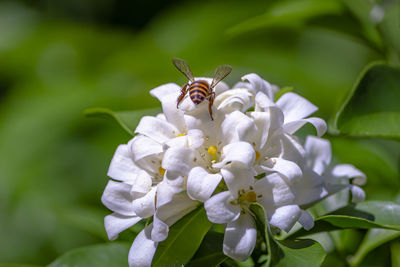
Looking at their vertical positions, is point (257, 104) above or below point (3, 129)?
above

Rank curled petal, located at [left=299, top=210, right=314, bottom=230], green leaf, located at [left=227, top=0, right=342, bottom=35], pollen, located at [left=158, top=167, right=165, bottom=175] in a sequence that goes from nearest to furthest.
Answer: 1. curled petal, located at [left=299, top=210, right=314, bottom=230]
2. pollen, located at [left=158, top=167, right=165, bottom=175]
3. green leaf, located at [left=227, top=0, right=342, bottom=35]

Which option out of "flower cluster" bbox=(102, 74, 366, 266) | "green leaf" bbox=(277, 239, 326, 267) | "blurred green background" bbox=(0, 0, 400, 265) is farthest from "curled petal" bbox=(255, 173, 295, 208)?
"blurred green background" bbox=(0, 0, 400, 265)

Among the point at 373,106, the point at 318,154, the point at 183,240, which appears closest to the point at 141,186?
the point at 183,240

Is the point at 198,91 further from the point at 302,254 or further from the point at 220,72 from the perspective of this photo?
the point at 302,254

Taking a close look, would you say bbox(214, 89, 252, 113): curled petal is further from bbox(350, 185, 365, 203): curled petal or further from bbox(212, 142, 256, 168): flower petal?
bbox(350, 185, 365, 203): curled petal

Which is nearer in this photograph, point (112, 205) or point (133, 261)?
point (133, 261)

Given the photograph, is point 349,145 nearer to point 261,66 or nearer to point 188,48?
point 261,66

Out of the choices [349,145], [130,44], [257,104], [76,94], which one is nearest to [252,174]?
[257,104]
